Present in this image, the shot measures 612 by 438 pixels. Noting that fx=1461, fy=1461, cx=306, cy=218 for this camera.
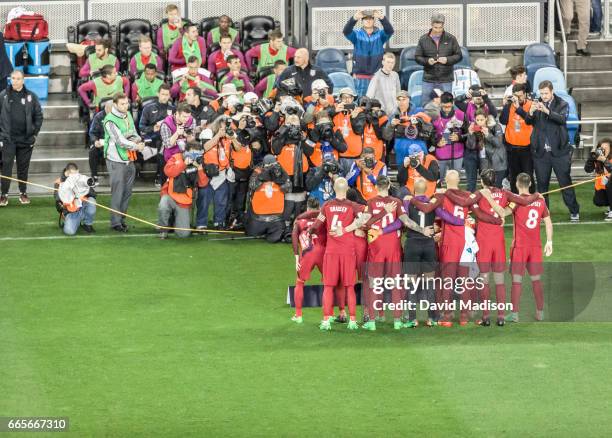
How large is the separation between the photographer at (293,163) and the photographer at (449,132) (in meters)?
2.04

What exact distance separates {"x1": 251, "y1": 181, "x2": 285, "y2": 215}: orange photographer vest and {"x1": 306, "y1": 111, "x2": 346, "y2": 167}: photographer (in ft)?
2.40

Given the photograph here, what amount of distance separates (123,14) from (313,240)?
12106 millimetres

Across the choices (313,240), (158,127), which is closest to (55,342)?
(313,240)

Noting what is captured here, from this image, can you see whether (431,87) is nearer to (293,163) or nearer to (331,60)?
(331,60)

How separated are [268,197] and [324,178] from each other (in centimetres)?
95

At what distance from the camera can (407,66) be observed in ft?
85.6

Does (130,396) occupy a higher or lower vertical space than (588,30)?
lower

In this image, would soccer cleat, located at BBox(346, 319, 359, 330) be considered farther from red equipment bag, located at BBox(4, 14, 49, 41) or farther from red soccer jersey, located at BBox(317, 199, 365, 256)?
red equipment bag, located at BBox(4, 14, 49, 41)

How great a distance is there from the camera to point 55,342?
1609 centimetres

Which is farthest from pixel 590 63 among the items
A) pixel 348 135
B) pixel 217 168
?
pixel 217 168

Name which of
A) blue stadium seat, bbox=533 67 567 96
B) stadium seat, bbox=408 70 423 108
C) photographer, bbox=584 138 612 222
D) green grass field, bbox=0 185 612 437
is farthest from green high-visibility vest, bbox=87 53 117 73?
photographer, bbox=584 138 612 222

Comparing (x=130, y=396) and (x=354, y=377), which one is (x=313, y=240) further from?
(x=130, y=396)

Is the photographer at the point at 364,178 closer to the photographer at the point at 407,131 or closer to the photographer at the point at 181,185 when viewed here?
the photographer at the point at 407,131

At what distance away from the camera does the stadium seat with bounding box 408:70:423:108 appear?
24625 mm
